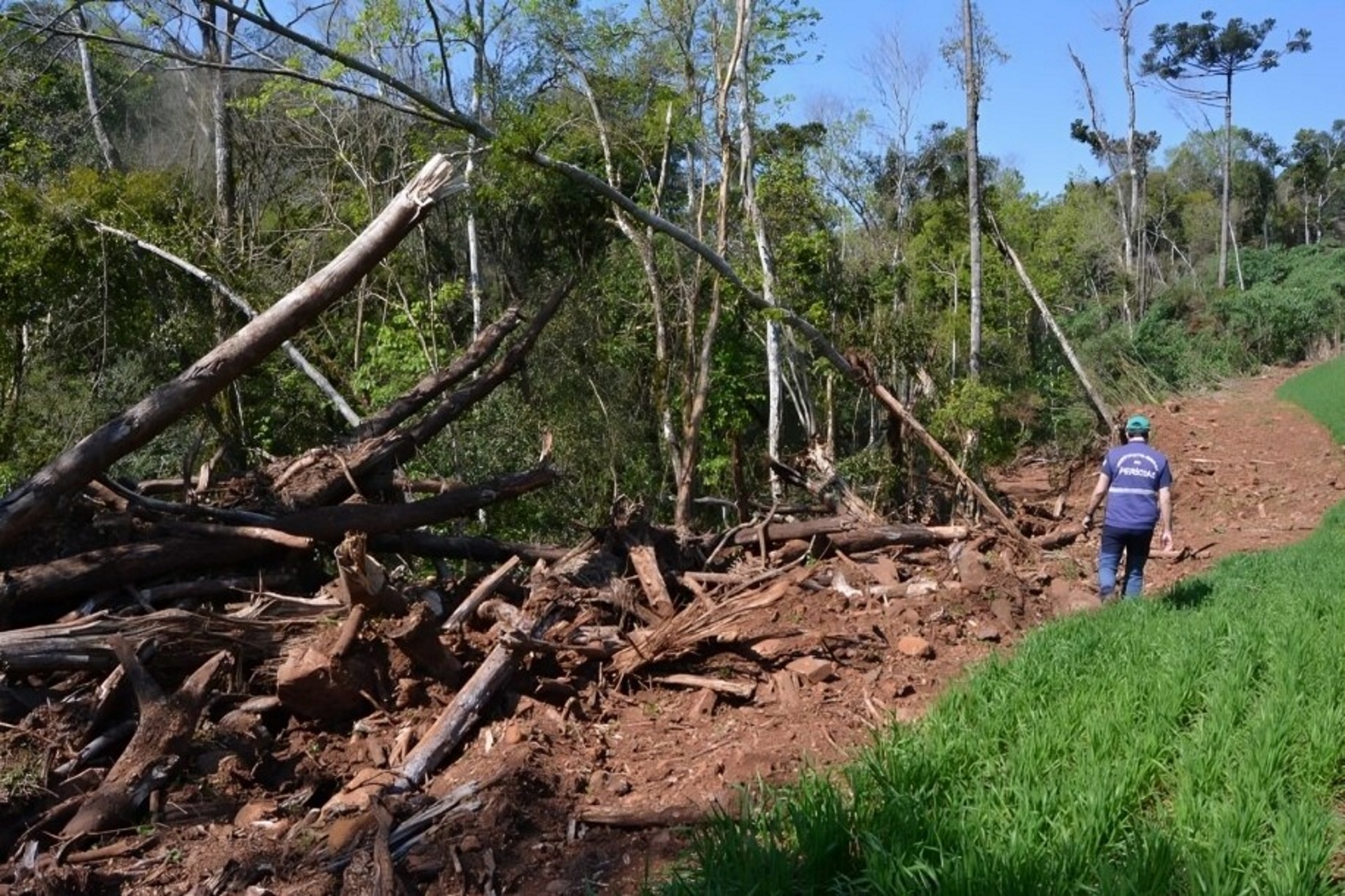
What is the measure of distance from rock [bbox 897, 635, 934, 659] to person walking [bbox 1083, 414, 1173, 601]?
1.83m

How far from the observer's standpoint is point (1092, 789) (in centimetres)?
398

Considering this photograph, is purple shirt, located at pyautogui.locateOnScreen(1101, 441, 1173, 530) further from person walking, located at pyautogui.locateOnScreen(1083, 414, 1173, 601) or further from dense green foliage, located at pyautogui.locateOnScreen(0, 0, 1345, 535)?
dense green foliage, located at pyautogui.locateOnScreen(0, 0, 1345, 535)

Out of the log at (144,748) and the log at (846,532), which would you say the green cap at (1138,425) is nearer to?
the log at (846,532)

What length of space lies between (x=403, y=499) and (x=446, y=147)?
822cm

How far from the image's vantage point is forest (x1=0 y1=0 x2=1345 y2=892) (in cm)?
702

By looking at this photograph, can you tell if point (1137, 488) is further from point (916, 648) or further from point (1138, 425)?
point (916, 648)

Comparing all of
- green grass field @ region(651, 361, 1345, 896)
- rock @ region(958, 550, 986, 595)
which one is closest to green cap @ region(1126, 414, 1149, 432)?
rock @ region(958, 550, 986, 595)

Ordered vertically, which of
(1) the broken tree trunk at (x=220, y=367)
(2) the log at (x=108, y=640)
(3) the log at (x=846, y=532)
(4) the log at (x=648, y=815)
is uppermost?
(1) the broken tree trunk at (x=220, y=367)

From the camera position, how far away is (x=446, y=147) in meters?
15.3

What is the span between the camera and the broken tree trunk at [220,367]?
6555 millimetres

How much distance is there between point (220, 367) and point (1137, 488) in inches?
243

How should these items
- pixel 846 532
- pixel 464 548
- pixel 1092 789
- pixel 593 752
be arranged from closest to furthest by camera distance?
pixel 1092 789 → pixel 593 752 → pixel 464 548 → pixel 846 532

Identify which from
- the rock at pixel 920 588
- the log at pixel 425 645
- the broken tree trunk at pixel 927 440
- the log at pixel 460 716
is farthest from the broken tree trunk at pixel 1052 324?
the log at pixel 425 645

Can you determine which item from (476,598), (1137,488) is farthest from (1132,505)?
(476,598)
